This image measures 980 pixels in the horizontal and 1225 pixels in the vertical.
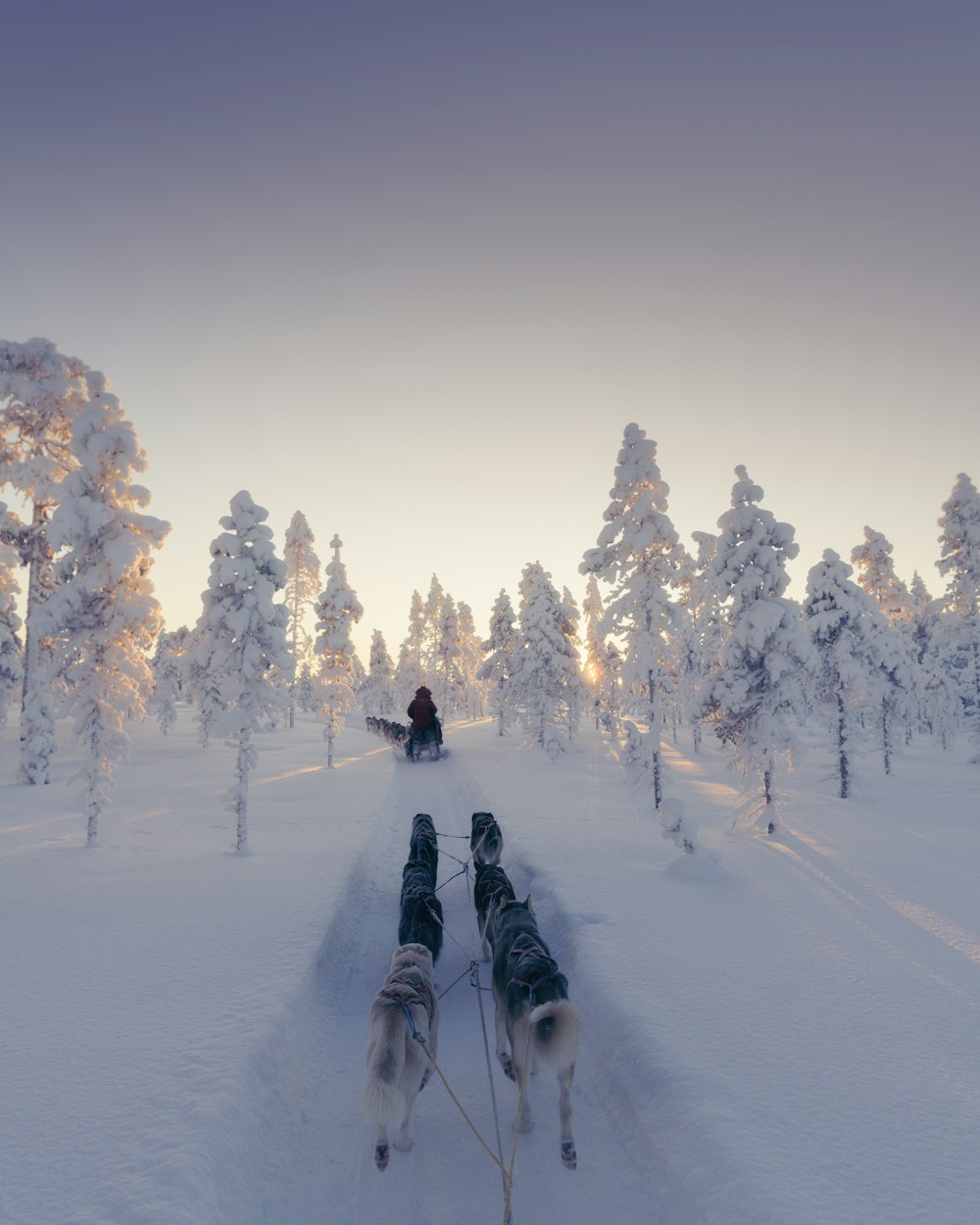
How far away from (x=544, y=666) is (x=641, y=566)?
52.9 feet

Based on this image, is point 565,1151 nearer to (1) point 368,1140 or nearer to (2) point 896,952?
(1) point 368,1140

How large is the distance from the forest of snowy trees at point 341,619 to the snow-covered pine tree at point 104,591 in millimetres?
43

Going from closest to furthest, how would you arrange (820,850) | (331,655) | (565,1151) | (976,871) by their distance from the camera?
(565,1151) → (976,871) → (820,850) → (331,655)

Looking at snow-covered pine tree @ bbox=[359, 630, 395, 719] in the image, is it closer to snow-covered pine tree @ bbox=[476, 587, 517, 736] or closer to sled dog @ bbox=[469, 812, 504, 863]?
snow-covered pine tree @ bbox=[476, 587, 517, 736]

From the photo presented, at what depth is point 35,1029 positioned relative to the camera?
6465mm

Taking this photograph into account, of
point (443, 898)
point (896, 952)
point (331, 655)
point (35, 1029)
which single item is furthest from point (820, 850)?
point (331, 655)

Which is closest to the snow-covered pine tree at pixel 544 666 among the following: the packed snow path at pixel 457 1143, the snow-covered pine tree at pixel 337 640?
the snow-covered pine tree at pixel 337 640

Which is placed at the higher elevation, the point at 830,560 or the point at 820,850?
the point at 830,560

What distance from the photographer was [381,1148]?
488cm

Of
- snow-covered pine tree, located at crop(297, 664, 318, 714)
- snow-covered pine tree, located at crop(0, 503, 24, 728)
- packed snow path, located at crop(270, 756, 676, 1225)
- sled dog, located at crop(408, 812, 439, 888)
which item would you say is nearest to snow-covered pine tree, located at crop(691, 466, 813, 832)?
sled dog, located at crop(408, 812, 439, 888)

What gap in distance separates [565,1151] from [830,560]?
2477cm

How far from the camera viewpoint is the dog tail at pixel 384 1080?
460cm

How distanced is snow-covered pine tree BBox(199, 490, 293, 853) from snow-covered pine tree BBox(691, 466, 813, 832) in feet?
38.5

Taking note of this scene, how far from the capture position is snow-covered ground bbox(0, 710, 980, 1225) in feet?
14.5
